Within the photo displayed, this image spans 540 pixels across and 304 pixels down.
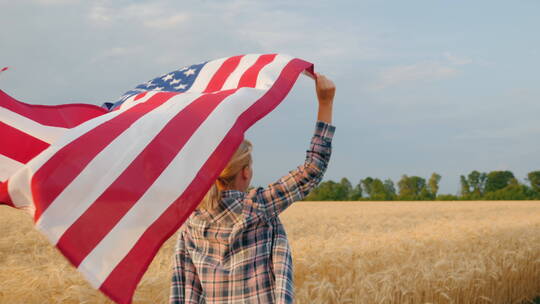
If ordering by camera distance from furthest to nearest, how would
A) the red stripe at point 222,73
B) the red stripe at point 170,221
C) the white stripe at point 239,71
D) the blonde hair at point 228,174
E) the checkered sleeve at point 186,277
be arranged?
the red stripe at point 222,73 → the white stripe at point 239,71 → the checkered sleeve at point 186,277 → the blonde hair at point 228,174 → the red stripe at point 170,221

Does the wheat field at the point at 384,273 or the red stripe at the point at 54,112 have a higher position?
the red stripe at the point at 54,112

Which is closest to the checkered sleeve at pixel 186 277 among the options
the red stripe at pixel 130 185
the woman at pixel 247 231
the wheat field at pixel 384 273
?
the woman at pixel 247 231

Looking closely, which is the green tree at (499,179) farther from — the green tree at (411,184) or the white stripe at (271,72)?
the white stripe at (271,72)

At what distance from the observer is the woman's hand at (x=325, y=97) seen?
101 inches

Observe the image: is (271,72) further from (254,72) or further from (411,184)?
(411,184)

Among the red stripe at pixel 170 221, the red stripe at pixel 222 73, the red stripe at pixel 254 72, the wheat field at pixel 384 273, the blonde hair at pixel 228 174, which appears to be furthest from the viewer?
the wheat field at pixel 384 273

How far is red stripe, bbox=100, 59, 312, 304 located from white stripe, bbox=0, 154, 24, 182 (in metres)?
0.97

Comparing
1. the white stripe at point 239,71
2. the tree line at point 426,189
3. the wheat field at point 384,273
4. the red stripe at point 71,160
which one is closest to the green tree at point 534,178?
the tree line at point 426,189

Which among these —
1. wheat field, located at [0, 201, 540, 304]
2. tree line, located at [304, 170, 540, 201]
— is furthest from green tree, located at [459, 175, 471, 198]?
wheat field, located at [0, 201, 540, 304]

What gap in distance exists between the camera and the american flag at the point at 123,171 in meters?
1.93

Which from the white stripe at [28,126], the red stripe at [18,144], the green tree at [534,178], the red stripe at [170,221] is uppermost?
the green tree at [534,178]

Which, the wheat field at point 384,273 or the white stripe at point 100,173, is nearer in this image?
the white stripe at point 100,173

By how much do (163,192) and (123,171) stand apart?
20 cm

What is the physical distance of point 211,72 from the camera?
3240 millimetres
